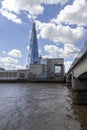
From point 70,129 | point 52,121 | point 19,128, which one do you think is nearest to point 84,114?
point 52,121

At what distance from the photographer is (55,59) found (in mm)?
169750

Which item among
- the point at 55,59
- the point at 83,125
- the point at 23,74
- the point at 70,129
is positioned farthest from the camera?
the point at 23,74

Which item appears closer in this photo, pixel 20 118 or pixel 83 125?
pixel 83 125

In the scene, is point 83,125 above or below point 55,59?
below

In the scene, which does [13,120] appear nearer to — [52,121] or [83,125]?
[52,121]

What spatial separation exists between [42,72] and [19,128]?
168352mm

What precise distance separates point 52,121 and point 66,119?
5.23 feet

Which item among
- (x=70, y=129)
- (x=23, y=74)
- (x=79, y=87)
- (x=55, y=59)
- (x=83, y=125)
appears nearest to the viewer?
(x=70, y=129)

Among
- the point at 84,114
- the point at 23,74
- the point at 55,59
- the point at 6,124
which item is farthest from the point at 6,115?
the point at 23,74

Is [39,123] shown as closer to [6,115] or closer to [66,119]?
[66,119]

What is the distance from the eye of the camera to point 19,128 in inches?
685

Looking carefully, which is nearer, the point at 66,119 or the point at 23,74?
the point at 66,119

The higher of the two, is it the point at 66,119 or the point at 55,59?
the point at 55,59

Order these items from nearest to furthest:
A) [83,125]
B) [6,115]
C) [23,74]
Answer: [83,125] → [6,115] → [23,74]
